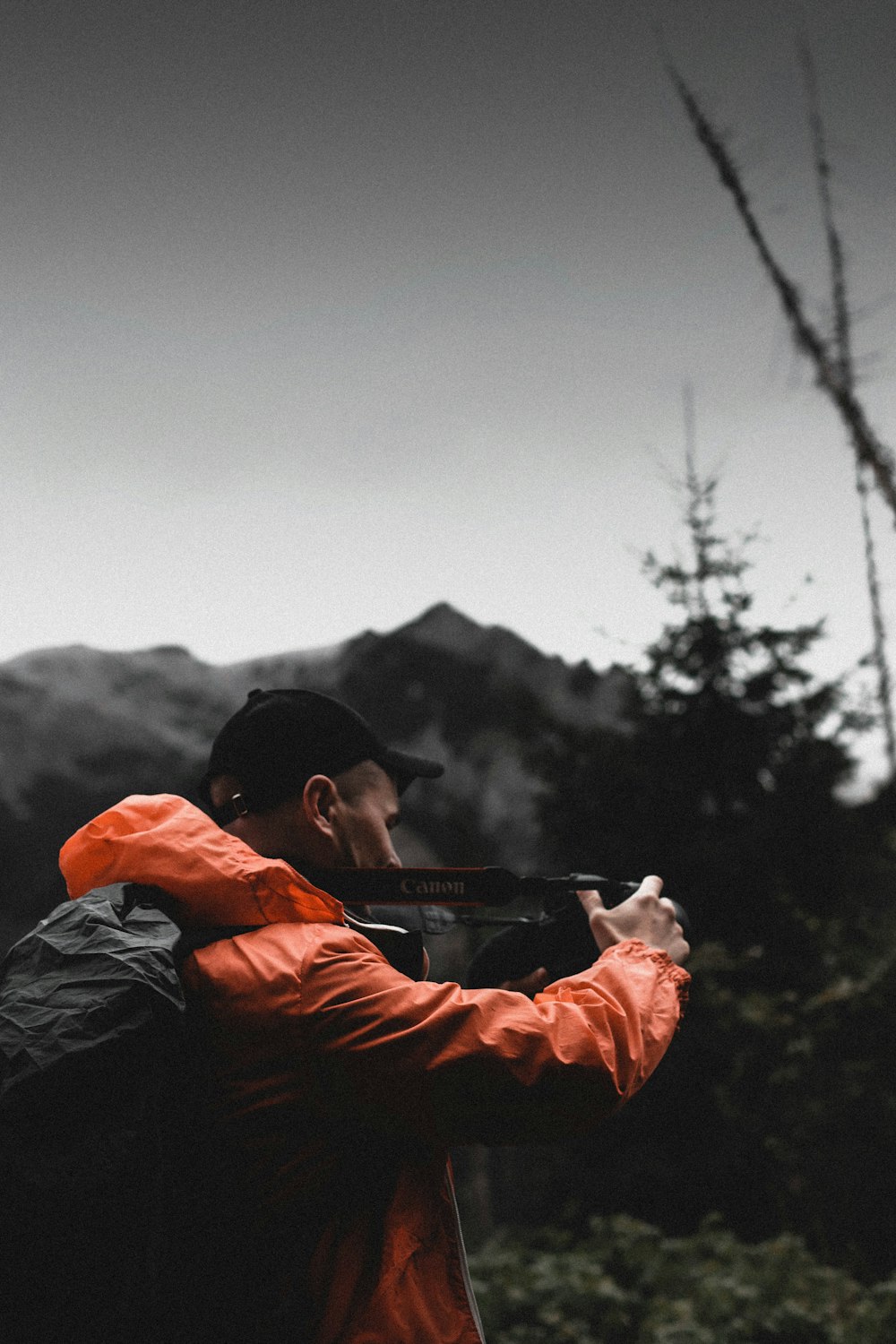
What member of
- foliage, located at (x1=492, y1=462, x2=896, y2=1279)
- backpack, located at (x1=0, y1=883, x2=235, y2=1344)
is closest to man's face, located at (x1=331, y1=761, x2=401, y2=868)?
backpack, located at (x1=0, y1=883, x2=235, y2=1344)

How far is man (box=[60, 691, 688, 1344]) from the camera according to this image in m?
1.44

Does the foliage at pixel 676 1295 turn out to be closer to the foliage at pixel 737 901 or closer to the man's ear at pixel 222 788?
the foliage at pixel 737 901

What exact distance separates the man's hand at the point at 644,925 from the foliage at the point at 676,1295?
13.2 feet

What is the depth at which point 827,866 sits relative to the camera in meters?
7.25

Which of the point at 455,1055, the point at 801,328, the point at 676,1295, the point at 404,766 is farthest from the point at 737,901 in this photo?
the point at 455,1055

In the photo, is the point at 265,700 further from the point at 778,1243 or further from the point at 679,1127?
the point at 679,1127

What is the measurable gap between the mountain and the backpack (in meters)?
6.34

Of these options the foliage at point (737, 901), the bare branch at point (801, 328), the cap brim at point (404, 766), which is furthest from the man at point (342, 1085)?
the foliage at point (737, 901)

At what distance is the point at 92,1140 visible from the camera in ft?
4.14

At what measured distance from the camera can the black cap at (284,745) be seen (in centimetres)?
189

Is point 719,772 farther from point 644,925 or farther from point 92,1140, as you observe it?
point 92,1140

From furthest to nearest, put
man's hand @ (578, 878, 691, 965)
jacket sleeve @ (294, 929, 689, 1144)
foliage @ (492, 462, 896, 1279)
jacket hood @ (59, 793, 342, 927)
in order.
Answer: foliage @ (492, 462, 896, 1279)
man's hand @ (578, 878, 691, 965)
jacket hood @ (59, 793, 342, 927)
jacket sleeve @ (294, 929, 689, 1144)

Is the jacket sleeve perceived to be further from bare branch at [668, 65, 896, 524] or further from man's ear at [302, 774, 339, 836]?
bare branch at [668, 65, 896, 524]

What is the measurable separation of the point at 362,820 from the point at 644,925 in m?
0.58
